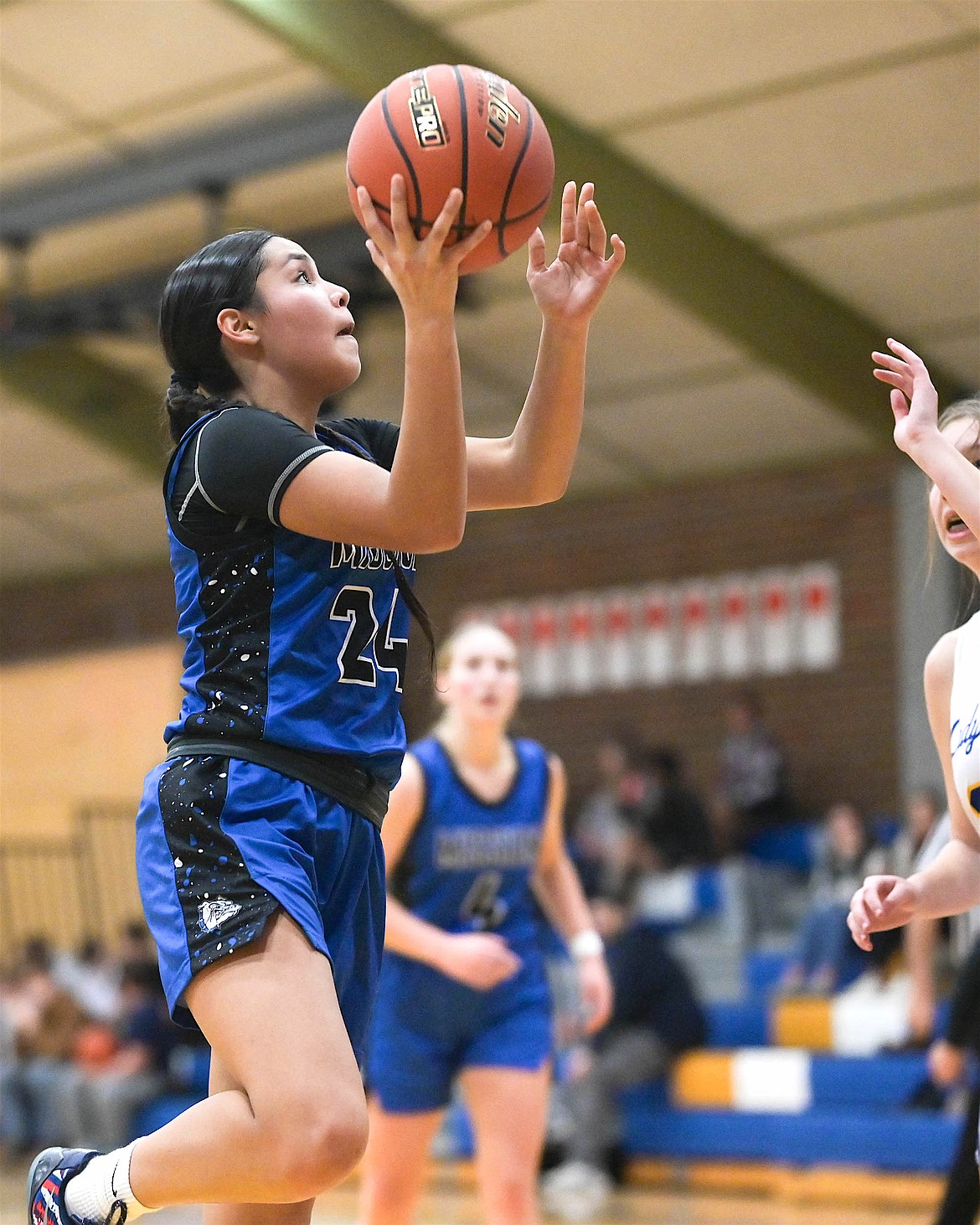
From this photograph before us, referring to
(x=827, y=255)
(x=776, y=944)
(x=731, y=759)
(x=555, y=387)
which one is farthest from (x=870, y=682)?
(x=555, y=387)

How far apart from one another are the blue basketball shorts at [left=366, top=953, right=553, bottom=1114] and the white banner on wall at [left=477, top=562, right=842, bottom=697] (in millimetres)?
8004

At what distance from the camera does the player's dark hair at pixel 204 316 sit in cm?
292

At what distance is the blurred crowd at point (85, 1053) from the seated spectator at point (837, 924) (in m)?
3.96

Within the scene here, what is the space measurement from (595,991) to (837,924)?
5096 mm

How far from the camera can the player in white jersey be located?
112 inches

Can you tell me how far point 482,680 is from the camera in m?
5.18

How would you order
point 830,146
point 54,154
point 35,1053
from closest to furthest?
1. point 830,146
2. point 54,154
3. point 35,1053

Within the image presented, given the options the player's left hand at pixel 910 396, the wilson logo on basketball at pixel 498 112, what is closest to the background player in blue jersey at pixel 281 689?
the wilson logo on basketball at pixel 498 112

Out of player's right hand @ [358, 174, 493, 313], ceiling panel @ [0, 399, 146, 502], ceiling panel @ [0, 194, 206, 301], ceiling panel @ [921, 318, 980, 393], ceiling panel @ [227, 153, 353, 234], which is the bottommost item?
player's right hand @ [358, 174, 493, 313]

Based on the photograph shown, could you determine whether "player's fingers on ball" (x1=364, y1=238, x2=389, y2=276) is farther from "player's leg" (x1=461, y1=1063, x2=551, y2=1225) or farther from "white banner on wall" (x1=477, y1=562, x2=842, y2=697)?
"white banner on wall" (x1=477, y1=562, x2=842, y2=697)

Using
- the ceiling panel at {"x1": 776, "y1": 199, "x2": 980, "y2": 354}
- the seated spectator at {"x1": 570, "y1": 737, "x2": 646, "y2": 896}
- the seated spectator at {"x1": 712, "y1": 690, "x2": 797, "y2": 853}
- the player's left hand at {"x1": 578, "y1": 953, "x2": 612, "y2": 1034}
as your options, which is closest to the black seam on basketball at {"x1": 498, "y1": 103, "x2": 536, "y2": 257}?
the player's left hand at {"x1": 578, "y1": 953, "x2": 612, "y2": 1034}

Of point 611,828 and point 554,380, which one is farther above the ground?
point 554,380

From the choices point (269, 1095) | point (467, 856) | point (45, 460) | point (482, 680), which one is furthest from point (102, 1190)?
point (45, 460)

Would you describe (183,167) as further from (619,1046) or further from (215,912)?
(215,912)
